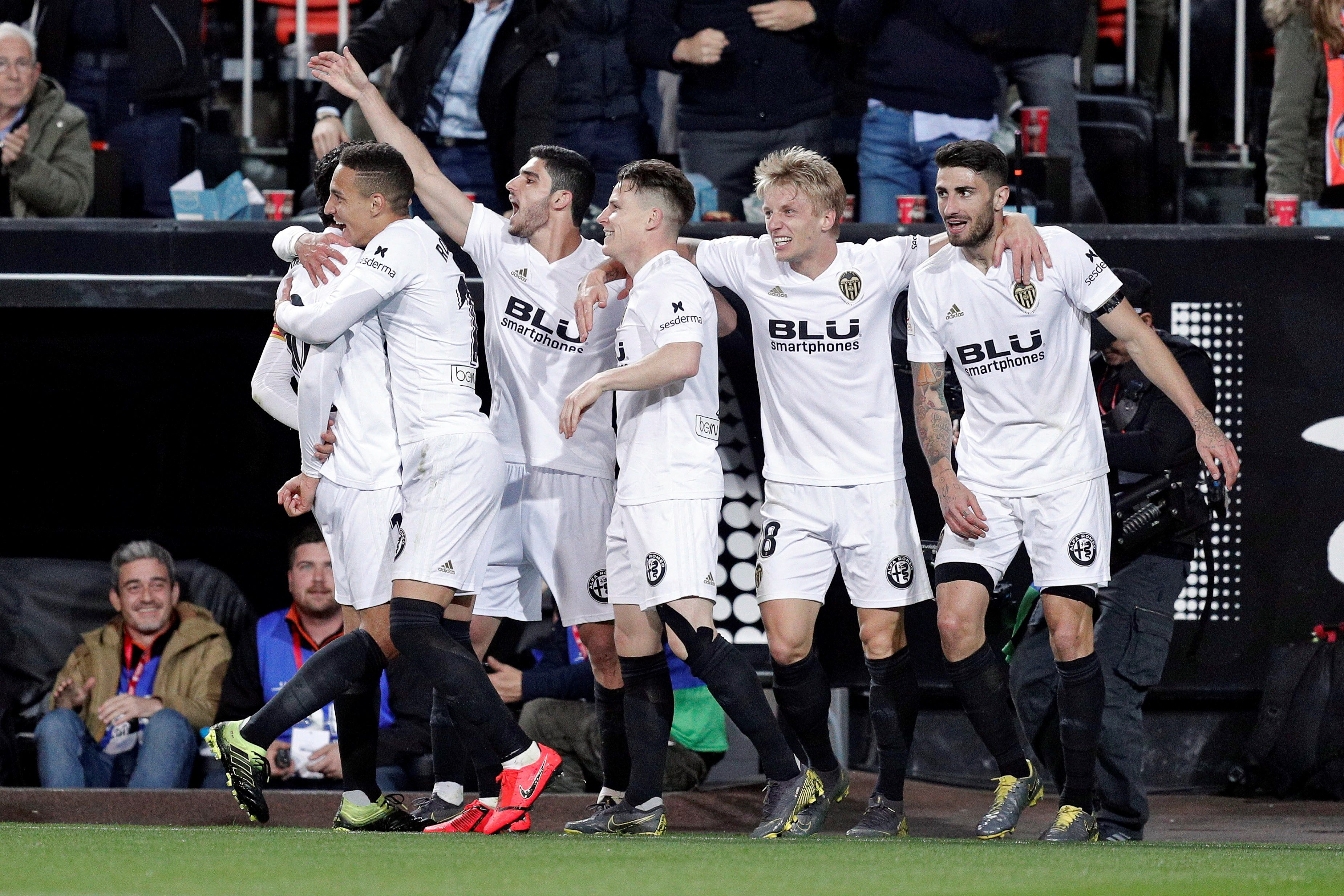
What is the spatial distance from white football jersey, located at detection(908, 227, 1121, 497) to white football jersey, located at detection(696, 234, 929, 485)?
21 cm

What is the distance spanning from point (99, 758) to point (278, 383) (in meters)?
2.25

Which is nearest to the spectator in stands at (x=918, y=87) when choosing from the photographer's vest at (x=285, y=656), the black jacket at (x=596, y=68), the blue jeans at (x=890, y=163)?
the blue jeans at (x=890, y=163)

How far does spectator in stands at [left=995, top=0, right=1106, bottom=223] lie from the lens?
787 cm

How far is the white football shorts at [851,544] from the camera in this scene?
567 cm

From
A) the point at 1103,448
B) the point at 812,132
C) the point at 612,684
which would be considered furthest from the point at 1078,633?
the point at 812,132

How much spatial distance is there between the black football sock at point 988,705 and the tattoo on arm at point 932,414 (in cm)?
63

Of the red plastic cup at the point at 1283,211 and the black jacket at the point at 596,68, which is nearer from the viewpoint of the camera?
the red plastic cup at the point at 1283,211

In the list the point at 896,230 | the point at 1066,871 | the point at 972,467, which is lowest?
the point at 1066,871

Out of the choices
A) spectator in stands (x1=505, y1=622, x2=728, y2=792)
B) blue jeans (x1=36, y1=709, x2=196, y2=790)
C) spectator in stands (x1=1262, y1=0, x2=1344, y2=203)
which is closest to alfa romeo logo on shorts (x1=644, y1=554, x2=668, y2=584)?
spectator in stands (x1=505, y1=622, x2=728, y2=792)

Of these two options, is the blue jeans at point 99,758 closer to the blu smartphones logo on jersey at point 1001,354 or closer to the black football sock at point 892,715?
the black football sock at point 892,715

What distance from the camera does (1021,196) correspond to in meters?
7.07

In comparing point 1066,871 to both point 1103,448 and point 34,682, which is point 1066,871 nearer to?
point 1103,448

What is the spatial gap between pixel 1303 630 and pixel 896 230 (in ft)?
7.45

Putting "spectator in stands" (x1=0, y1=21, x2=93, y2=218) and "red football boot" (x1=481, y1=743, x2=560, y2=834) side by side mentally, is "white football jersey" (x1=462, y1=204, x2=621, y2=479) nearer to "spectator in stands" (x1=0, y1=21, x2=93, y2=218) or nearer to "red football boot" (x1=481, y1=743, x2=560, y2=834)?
"red football boot" (x1=481, y1=743, x2=560, y2=834)
